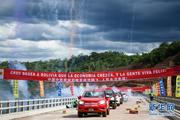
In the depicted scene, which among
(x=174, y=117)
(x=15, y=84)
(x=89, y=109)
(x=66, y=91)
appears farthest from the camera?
(x=66, y=91)

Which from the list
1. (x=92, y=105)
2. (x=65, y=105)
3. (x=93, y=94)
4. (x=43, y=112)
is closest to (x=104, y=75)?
(x=65, y=105)

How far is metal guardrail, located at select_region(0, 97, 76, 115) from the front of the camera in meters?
26.0

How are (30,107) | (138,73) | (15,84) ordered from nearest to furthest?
(30,107) < (15,84) < (138,73)

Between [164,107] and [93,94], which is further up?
[93,94]

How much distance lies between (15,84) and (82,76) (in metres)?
16.2

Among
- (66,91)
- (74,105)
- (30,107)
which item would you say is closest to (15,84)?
(74,105)

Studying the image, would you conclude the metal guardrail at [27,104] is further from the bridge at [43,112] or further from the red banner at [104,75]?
the red banner at [104,75]

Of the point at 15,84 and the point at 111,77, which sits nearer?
the point at 15,84

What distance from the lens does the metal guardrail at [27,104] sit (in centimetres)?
2602

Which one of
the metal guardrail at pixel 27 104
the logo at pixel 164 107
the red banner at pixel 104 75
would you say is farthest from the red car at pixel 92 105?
the red banner at pixel 104 75

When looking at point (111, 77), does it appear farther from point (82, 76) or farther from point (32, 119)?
point (32, 119)

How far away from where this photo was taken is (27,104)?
3066 cm

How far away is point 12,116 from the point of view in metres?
25.8

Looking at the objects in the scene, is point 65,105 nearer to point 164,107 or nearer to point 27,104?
point 27,104
